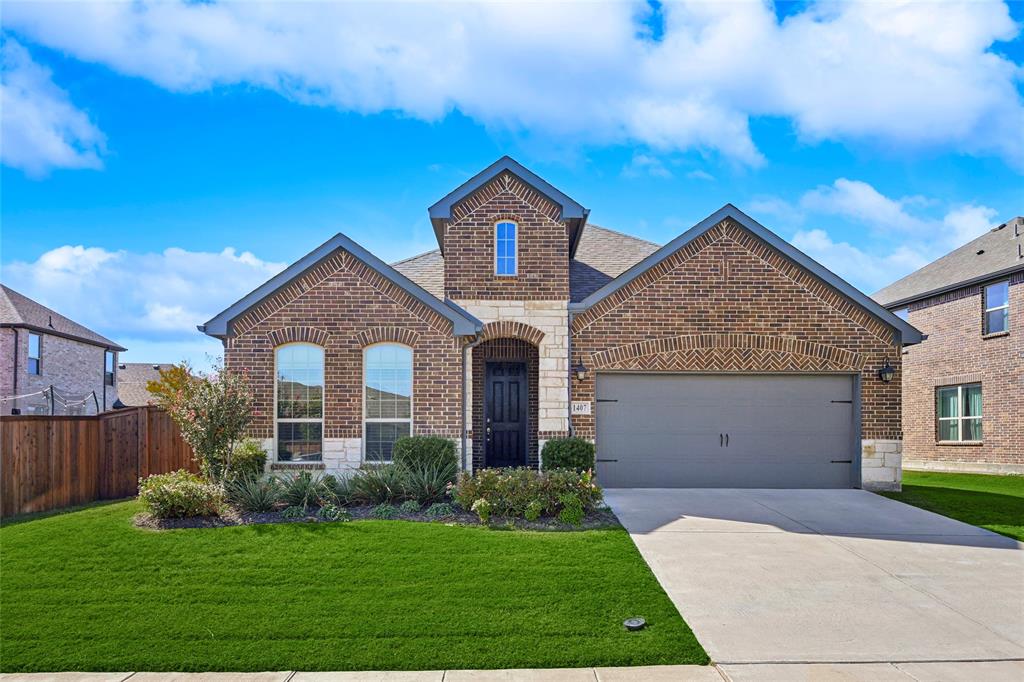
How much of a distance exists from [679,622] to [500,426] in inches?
365

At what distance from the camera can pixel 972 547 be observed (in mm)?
10125

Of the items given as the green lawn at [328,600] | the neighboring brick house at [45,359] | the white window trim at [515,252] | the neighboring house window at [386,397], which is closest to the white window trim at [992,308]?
the white window trim at [515,252]

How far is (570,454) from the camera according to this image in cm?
1345

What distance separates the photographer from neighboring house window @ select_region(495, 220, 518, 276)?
14734 millimetres

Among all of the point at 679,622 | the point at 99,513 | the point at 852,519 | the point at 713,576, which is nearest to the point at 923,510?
the point at 852,519

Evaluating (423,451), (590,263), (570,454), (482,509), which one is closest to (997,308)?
(590,263)

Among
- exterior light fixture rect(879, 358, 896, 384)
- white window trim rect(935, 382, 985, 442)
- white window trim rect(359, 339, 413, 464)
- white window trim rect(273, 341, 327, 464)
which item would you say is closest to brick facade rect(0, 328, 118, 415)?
white window trim rect(273, 341, 327, 464)

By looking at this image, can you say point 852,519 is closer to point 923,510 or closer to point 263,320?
point 923,510

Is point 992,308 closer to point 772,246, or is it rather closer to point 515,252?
point 772,246

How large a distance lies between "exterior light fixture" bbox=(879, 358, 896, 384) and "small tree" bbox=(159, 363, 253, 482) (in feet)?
38.8

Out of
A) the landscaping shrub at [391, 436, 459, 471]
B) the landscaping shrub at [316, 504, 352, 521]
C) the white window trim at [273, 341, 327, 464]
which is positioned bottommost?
the landscaping shrub at [316, 504, 352, 521]

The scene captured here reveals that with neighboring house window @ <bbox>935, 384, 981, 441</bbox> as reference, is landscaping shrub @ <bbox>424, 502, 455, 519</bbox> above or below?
below

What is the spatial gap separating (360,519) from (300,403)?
3.68 metres

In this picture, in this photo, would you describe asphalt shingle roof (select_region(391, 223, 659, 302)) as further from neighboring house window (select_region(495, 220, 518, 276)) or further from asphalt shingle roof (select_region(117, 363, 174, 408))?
asphalt shingle roof (select_region(117, 363, 174, 408))
